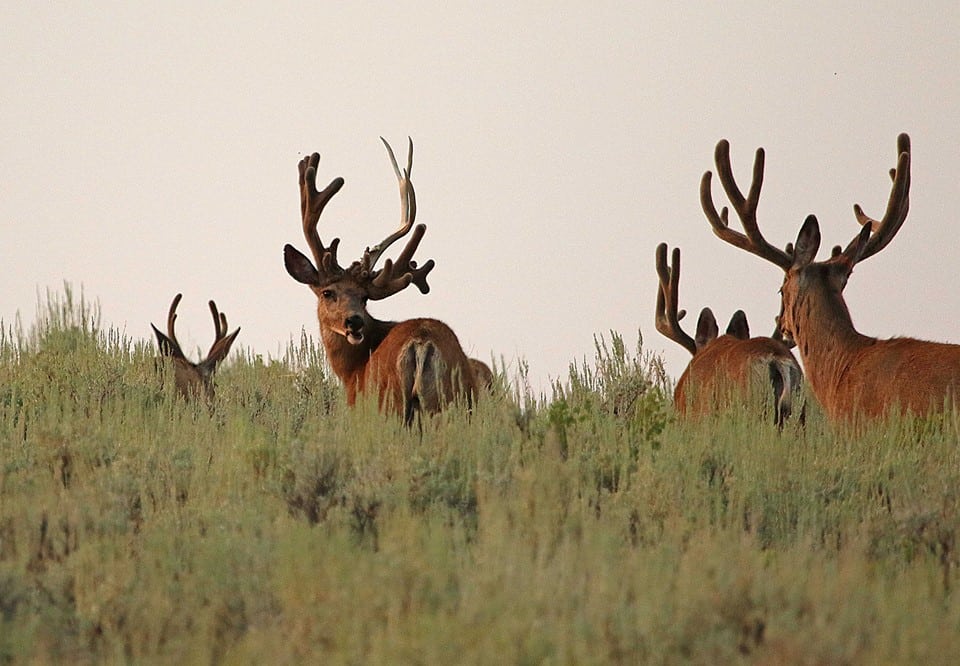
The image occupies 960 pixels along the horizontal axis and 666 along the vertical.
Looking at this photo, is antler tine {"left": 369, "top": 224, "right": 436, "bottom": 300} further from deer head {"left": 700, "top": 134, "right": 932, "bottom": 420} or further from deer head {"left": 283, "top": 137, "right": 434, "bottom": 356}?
deer head {"left": 700, "top": 134, "right": 932, "bottom": 420}

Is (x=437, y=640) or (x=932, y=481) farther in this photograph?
(x=932, y=481)

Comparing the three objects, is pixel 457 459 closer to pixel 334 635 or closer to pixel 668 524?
pixel 668 524

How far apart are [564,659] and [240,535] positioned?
2.20 meters

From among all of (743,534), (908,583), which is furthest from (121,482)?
(908,583)

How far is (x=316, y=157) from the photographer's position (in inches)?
490

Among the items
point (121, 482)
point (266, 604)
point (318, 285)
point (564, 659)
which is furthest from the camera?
point (318, 285)

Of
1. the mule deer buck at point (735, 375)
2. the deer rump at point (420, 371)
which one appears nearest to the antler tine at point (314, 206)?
the deer rump at point (420, 371)

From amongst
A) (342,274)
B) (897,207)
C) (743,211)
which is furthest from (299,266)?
(897,207)

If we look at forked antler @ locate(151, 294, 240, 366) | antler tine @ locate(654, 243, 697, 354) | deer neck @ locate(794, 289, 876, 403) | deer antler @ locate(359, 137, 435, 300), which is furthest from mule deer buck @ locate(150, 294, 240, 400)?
deer neck @ locate(794, 289, 876, 403)

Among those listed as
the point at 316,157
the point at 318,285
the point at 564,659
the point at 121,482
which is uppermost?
the point at 316,157

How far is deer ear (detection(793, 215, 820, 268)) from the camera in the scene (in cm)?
1102

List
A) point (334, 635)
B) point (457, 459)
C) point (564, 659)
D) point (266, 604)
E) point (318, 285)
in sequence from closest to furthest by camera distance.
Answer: point (564, 659) < point (334, 635) < point (266, 604) < point (457, 459) < point (318, 285)

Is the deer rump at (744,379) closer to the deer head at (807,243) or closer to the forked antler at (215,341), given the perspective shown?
the deer head at (807,243)

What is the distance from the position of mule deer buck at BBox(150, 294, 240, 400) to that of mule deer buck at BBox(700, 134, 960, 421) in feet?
16.7
